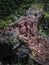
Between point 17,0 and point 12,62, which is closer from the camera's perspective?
point 12,62

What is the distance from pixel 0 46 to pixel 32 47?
133cm

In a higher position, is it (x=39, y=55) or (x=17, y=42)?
(x=17, y=42)

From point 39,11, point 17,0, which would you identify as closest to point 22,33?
point 39,11

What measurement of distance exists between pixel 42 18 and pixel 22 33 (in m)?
2.67

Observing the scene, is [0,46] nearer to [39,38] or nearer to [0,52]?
[0,52]

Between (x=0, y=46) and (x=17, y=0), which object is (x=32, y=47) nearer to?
(x=0, y=46)

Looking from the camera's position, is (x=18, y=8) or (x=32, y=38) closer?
(x=32, y=38)

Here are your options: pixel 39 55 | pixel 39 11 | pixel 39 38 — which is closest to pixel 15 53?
pixel 39 55

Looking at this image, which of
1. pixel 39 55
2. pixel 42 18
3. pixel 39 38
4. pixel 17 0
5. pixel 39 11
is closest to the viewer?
pixel 39 55

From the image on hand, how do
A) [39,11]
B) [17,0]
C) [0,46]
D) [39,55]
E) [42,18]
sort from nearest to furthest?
[0,46]
[39,55]
[39,11]
[42,18]
[17,0]

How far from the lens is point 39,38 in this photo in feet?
23.4

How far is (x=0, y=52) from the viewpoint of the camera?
17.7 ft

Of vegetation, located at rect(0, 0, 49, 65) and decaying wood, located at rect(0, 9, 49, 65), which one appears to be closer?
decaying wood, located at rect(0, 9, 49, 65)

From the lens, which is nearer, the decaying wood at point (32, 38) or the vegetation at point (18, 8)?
the decaying wood at point (32, 38)
